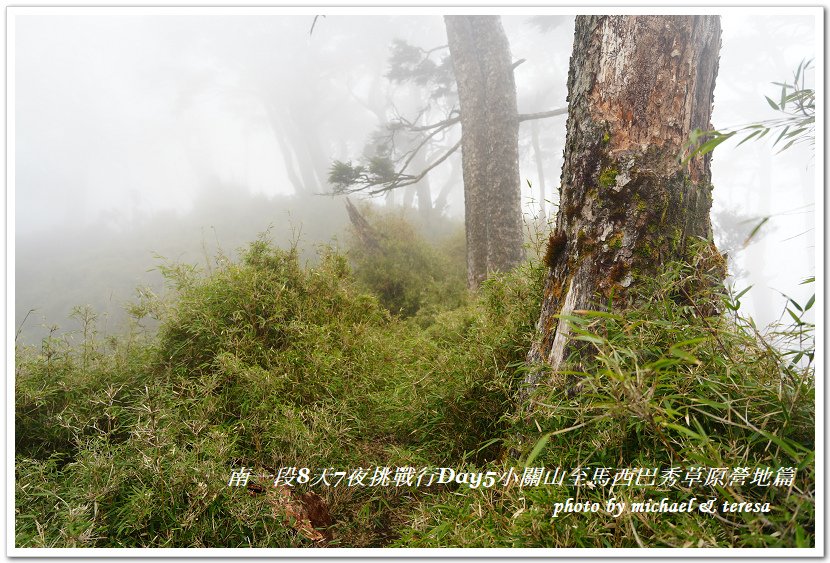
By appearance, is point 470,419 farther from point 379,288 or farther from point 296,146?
point 296,146

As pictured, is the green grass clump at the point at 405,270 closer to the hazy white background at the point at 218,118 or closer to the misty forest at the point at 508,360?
the misty forest at the point at 508,360

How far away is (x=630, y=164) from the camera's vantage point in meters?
1.51

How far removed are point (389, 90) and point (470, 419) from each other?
248 inches

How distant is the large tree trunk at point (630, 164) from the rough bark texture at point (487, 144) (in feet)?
7.59

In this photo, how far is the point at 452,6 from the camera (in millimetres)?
1804

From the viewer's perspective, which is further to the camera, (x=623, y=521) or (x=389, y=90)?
(x=389, y=90)

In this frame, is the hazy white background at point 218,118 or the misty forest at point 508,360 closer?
the misty forest at point 508,360

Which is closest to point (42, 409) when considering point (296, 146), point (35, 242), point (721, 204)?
point (35, 242)

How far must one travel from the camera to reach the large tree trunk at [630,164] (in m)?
1.50

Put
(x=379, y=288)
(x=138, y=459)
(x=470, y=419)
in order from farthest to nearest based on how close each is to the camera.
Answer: (x=379, y=288) → (x=470, y=419) → (x=138, y=459)

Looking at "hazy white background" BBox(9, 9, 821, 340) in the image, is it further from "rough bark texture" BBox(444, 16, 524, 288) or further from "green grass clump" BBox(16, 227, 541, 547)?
"rough bark texture" BBox(444, 16, 524, 288)

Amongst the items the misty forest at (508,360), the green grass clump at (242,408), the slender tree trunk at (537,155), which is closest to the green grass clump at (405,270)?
the misty forest at (508,360)

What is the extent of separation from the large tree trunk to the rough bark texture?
2.31m

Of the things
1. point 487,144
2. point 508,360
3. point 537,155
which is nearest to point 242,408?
point 508,360
